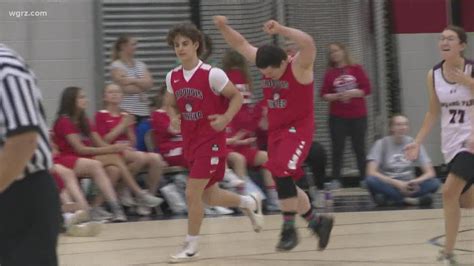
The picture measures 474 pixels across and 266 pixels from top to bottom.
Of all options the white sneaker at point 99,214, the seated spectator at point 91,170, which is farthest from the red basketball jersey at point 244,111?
the white sneaker at point 99,214

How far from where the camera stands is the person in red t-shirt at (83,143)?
35.2 feet

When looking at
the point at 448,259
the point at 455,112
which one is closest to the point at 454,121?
the point at 455,112

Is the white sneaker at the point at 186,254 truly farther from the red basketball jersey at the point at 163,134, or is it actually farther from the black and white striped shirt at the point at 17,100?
the black and white striped shirt at the point at 17,100

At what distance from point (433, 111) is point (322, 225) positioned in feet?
4.30

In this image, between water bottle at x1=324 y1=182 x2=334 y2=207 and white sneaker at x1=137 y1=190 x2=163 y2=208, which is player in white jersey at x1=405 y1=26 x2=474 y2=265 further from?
white sneaker at x1=137 y1=190 x2=163 y2=208

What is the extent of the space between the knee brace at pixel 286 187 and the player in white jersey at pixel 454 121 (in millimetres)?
1027

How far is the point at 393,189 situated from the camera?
11641 mm

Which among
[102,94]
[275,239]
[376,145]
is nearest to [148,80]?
[102,94]

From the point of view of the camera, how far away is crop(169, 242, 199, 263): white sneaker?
7863mm

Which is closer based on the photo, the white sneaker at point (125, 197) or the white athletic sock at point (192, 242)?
the white athletic sock at point (192, 242)

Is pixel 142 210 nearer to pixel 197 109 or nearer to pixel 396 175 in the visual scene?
pixel 396 175

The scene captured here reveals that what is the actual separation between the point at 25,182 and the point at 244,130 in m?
7.78

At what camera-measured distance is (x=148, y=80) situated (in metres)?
12.0

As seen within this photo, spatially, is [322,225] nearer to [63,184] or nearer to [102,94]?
[63,184]
